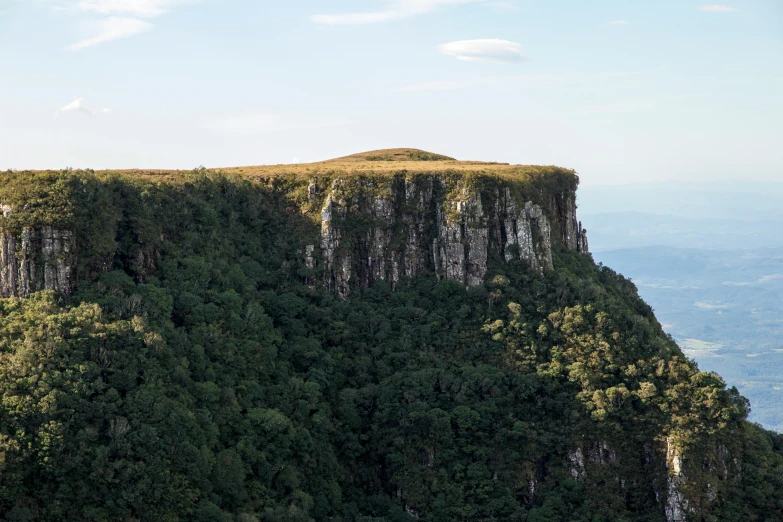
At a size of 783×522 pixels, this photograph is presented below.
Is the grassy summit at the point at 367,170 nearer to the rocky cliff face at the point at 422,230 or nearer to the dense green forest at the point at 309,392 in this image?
the rocky cliff face at the point at 422,230

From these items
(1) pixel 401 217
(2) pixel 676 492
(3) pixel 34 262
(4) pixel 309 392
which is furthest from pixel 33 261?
(2) pixel 676 492

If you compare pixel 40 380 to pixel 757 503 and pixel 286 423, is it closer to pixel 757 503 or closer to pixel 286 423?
pixel 286 423

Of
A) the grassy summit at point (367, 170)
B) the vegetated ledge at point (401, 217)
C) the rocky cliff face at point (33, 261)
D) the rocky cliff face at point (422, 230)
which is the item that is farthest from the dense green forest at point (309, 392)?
the grassy summit at point (367, 170)

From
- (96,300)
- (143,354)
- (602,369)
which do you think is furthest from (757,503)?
(96,300)

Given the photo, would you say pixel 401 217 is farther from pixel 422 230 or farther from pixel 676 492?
pixel 676 492

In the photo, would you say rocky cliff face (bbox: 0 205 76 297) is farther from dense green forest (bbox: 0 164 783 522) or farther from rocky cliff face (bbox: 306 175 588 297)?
rocky cliff face (bbox: 306 175 588 297)

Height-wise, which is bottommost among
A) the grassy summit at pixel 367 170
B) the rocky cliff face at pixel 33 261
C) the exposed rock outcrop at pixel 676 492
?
the exposed rock outcrop at pixel 676 492

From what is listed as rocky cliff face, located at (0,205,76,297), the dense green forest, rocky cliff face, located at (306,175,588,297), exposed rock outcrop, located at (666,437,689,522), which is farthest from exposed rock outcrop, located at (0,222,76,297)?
exposed rock outcrop, located at (666,437,689,522)
